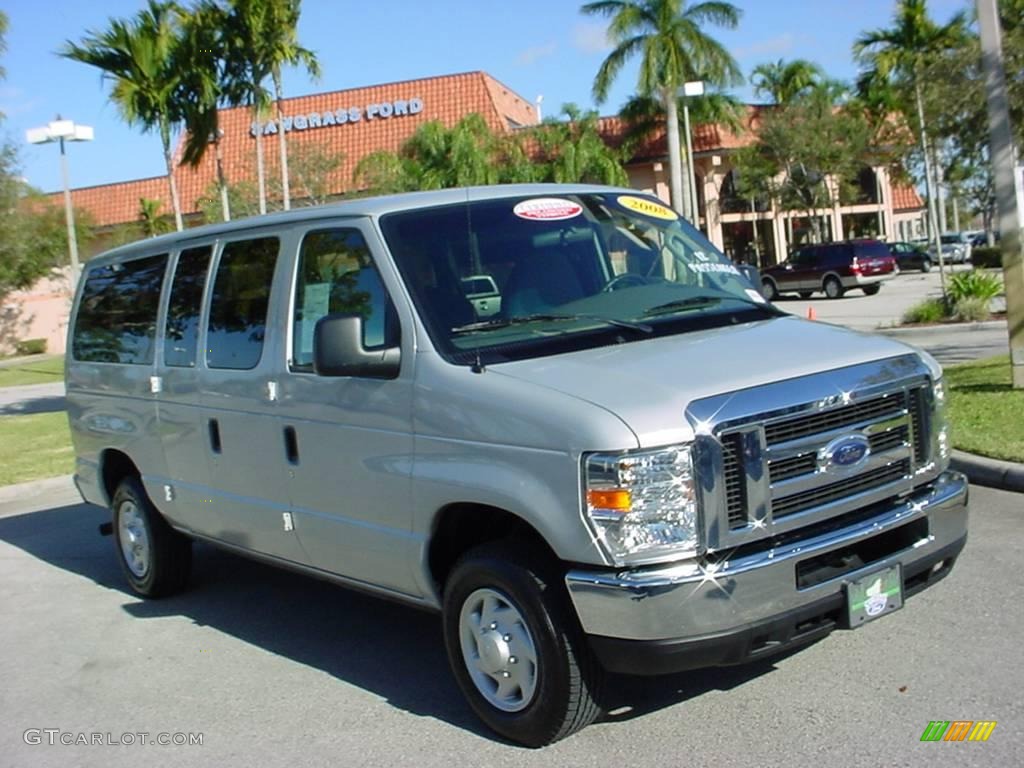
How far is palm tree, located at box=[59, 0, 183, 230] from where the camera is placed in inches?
837

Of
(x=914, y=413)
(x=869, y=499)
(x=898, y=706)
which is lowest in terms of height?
(x=898, y=706)

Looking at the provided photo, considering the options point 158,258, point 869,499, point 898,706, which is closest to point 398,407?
point 869,499

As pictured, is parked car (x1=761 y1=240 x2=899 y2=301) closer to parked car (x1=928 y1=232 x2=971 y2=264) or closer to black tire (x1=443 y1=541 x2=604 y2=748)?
parked car (x1=928 y1=232 x2=971 y2=264)

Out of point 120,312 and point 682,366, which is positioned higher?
point 120,312

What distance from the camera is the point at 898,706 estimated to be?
4656 millimetres

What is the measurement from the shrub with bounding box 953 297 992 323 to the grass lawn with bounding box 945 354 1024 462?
762cm

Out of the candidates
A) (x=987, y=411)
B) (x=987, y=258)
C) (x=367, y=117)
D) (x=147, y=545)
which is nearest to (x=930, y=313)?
(x=987, y=411)

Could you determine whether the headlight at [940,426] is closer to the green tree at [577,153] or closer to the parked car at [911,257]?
the green tree at [577,153]

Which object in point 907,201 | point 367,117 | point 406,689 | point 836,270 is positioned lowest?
point 406,689

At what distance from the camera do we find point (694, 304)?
5309 millimetres

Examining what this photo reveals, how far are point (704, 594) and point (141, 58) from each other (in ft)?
65.5

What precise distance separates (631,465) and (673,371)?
0.49 metres

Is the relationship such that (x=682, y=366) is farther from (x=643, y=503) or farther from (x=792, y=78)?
(x=792, y=78)

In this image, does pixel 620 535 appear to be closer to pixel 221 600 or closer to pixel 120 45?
pixel 221 600
